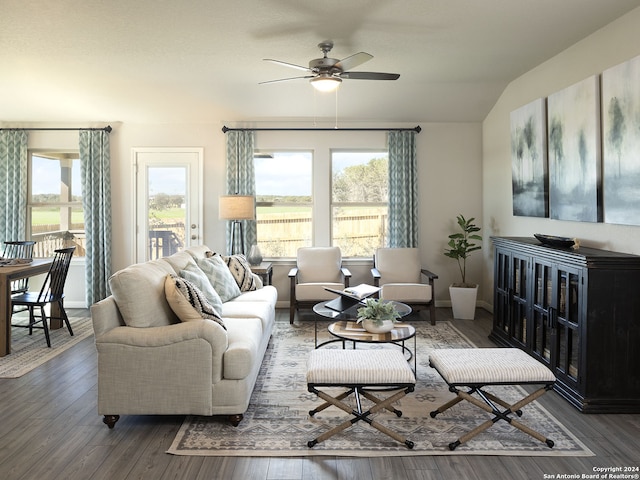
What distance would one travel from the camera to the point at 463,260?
653cm

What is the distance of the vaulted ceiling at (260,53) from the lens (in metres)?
3.53

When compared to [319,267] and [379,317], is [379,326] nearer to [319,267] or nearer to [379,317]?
[379,317]

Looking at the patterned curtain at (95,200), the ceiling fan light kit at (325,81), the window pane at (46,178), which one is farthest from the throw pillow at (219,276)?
the window pane at (46,178)

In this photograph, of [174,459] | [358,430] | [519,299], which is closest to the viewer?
[174,459]

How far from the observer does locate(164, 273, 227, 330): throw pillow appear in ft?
9.79

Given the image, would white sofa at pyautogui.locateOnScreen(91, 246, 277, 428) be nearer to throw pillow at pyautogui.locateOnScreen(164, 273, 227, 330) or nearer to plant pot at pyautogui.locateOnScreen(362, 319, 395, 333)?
throw pillow at pyautogui.locateOnScreen(164, 273, 227, 330)

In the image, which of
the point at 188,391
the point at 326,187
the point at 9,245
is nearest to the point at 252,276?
the point at 326,187

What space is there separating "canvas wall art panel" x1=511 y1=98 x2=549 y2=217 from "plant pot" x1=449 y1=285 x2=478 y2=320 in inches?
43.2

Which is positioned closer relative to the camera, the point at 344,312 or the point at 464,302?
the point at 344,312

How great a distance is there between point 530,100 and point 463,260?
2.35 metres

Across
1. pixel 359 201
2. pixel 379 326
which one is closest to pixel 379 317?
pixel 379 326

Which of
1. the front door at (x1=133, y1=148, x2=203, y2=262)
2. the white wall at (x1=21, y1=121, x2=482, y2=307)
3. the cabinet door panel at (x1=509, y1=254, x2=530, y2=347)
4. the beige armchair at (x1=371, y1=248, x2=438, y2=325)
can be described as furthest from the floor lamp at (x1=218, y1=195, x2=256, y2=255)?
the cabinet door panel at (x1=509, y1=254, x2=530, y2=347)

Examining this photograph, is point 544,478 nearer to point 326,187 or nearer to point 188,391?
point 188,391

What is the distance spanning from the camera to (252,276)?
202 inches
